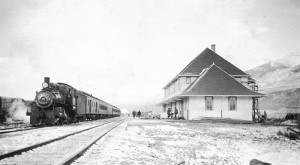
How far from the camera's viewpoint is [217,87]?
29.7 meters

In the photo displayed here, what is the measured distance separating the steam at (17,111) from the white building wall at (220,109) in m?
16.7

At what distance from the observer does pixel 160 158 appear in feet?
23.7

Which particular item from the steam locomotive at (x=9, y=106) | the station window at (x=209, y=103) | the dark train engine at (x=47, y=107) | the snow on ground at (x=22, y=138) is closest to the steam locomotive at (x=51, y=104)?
the dark train engine at (x=47, y=107)

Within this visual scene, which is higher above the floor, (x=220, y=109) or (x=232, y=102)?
(x=232, y=102)

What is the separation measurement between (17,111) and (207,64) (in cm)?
2282

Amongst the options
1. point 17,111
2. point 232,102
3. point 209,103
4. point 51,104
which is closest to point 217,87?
point 209,103

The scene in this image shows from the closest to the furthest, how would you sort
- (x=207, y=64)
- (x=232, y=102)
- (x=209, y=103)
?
(x=209, y=103), (x=232, y=102), (x=207, y=64)

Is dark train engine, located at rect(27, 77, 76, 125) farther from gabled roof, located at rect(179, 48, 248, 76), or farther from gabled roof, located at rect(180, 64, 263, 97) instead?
gabled roof, located at rect(179, 48, 248, 76)

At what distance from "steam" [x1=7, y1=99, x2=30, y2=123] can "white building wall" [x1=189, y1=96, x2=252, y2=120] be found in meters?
16.7

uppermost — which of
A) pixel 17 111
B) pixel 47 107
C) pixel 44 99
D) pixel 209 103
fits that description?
pixel 44 99

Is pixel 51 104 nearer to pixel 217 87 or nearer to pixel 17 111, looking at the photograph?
pixel 17 111

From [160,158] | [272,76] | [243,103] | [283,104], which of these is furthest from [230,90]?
[272,76]

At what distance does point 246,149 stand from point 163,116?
100 ft

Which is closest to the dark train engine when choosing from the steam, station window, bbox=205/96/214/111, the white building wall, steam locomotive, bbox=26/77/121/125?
steam locomotive, bbox=26/77/121/125
